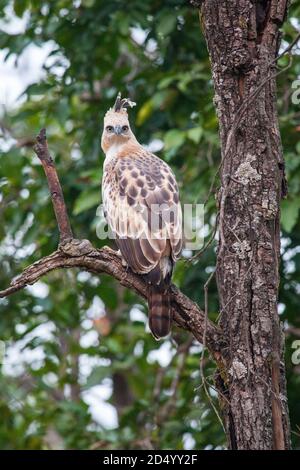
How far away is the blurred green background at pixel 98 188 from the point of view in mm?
7203

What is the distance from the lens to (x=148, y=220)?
582cm

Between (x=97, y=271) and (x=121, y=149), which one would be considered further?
(x=121, y=149)

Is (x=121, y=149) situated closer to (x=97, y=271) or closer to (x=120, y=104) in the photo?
(x=120, y=104)

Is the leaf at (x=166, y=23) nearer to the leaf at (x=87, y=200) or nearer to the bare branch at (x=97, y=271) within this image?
the leaf at (x=87, y=200)

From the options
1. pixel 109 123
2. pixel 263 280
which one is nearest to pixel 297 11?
pixel 109 123

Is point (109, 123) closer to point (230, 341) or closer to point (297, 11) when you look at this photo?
point (297, 11)

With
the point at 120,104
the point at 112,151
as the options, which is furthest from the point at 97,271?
the point at 120,104

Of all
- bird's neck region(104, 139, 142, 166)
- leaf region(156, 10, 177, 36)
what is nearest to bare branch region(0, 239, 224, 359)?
bird's neck region(104, 139, 142, 166)

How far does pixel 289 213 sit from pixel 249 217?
6.24 ft

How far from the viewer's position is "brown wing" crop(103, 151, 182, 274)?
18.5ft

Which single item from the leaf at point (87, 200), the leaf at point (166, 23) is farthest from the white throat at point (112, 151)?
the leaf at point (166, 23)

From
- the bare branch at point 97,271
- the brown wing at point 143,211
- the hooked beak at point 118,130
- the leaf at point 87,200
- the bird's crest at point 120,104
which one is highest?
the bird's crest at point 120,104

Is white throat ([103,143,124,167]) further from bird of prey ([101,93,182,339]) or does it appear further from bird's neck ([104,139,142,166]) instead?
bird of prey ([101,93,182,339])

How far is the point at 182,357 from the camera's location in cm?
823
